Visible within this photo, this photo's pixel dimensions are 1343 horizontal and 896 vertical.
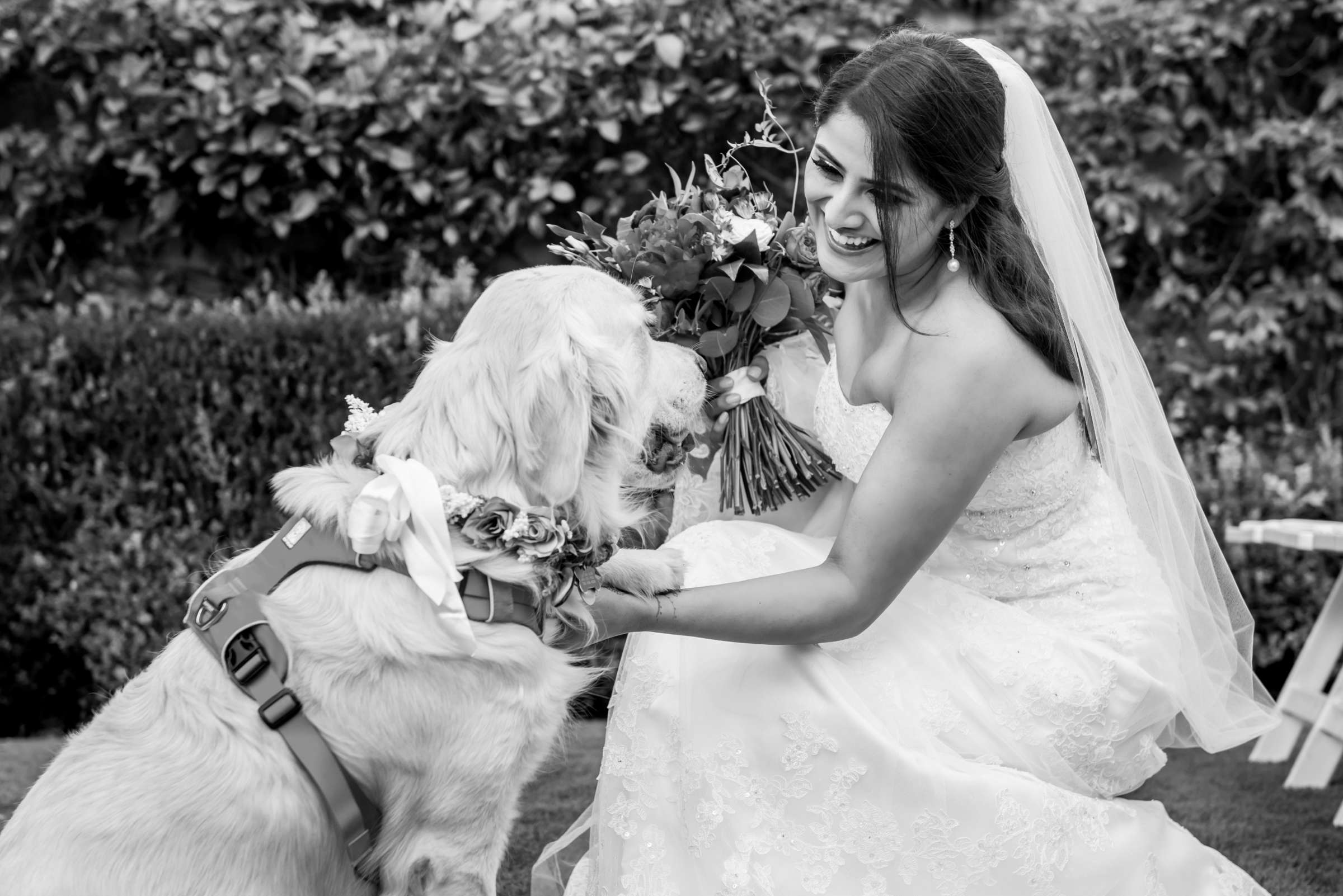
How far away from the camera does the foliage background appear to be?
5125mm

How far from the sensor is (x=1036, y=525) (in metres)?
2.97

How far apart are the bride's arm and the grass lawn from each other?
760 millimetres

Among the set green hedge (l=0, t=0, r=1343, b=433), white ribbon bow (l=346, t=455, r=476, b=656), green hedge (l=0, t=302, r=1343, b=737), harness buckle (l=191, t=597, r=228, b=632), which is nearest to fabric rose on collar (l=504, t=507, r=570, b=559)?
white ribbon bow (l=346, t=455, r=476, b=656)

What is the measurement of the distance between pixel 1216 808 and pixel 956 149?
269 centimetres

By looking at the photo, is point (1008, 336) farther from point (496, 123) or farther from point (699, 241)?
point (496, 123)

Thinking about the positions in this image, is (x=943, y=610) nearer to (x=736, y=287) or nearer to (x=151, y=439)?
(x=736, y=287)

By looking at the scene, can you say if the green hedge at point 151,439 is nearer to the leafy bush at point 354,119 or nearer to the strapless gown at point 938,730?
the leafy bush at point 354,119

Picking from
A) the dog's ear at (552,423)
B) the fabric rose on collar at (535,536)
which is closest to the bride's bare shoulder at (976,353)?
the dog's ear at (552,423)

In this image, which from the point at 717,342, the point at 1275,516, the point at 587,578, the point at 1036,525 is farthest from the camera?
the point at 1275,516

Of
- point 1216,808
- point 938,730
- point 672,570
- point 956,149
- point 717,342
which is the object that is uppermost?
point 956,149

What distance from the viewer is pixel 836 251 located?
287 centimetres

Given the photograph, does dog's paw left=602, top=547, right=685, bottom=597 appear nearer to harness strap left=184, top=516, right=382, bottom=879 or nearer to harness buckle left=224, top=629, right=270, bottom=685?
harness strap left=184, top=516, right=382, bottom=879

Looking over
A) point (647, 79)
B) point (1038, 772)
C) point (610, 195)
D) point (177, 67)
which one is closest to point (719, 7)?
point (647, 79)

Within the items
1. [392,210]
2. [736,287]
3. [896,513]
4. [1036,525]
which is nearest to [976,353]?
[896,513]
